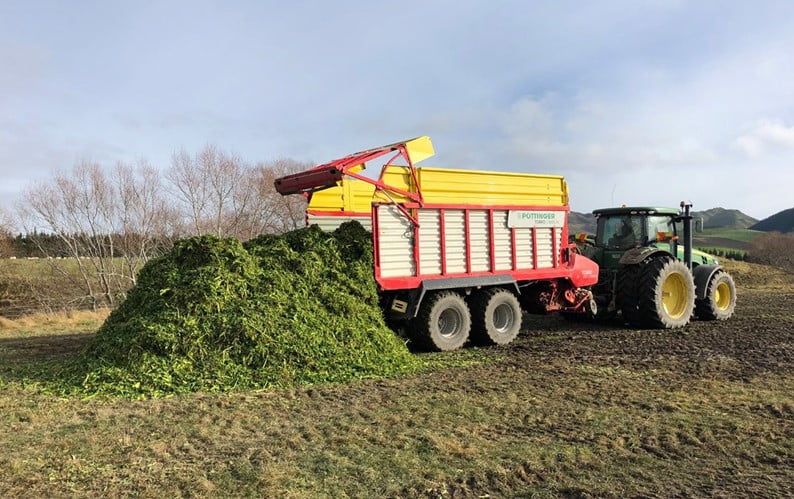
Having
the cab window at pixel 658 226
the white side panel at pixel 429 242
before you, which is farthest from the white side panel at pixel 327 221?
the cab window at pixel 658 226

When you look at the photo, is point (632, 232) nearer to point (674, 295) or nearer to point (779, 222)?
point (674, 295)

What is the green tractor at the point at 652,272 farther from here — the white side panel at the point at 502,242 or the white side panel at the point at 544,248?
the white side panel at the point at 502,242

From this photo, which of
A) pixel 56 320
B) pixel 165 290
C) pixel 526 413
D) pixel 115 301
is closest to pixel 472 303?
pixel 526 413

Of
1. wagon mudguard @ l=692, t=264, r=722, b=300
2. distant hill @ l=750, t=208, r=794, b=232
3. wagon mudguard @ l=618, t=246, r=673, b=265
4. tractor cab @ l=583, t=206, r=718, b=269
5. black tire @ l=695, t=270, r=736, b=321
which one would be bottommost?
black tire @ l=695, t=270, r=736, b=321

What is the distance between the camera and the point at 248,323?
6273 mm

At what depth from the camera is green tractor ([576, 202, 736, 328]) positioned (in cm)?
1009

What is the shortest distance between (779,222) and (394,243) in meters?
62.9

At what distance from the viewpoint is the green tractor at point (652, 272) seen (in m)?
10.1

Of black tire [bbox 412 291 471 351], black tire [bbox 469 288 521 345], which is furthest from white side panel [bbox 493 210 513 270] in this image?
black tire [bbox 412 291 471 351]

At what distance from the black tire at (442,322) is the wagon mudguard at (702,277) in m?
5.46

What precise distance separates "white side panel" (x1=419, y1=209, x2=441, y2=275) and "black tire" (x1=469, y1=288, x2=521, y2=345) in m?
1.00

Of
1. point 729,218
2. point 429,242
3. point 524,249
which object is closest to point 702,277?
point 524,249

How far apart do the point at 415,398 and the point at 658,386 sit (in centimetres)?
263

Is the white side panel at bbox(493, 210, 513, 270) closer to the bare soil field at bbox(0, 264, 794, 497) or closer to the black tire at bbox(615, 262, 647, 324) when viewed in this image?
the bare soil field at bbox(0, 264, 794, 497)
